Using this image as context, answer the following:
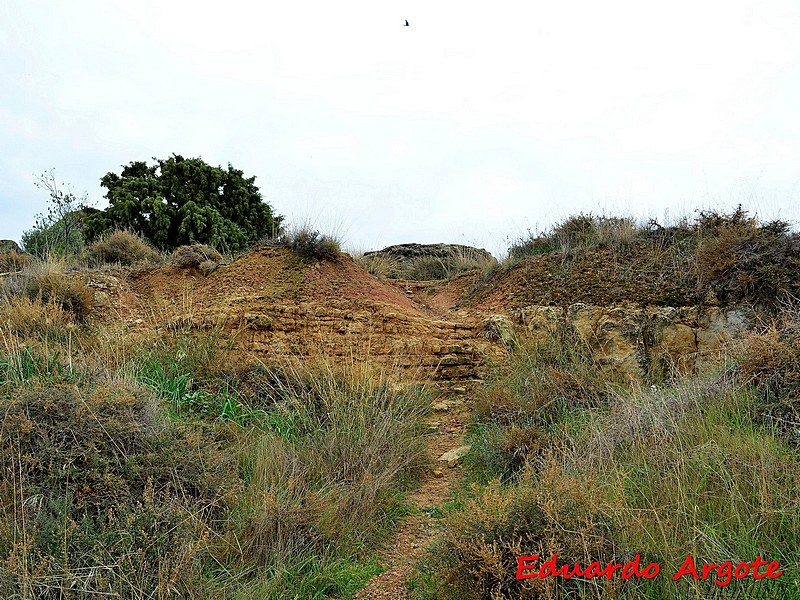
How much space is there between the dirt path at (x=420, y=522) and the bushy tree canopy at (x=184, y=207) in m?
12.2

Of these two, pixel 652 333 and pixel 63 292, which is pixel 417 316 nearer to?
pixel 652 333

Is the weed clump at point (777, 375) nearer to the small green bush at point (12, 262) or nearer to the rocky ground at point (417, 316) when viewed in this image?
the rocky ground at point (417, 316)

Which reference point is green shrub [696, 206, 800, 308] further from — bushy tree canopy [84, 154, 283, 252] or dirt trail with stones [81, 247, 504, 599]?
bushy tree canopy [84, 154, 283, 252]

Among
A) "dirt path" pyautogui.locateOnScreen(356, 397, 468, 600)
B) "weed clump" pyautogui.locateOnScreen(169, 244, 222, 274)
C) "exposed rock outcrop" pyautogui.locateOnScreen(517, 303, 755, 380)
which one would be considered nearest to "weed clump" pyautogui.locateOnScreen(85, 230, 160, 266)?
"weed clump" pyautogui.locateOnScreen(169, 244, 222, 274)

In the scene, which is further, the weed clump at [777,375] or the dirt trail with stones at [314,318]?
the dirt trail with stones at [314,318]

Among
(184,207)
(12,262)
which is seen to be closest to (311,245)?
(12,262)

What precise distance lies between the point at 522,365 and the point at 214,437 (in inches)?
161

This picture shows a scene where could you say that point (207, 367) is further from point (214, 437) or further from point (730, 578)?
point (730, 578)

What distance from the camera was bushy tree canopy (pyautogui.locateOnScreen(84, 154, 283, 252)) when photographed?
59.2 feet

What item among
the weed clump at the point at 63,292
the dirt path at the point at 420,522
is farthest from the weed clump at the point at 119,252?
the dirt path at the point at 420,522

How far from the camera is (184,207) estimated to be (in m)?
18.3
